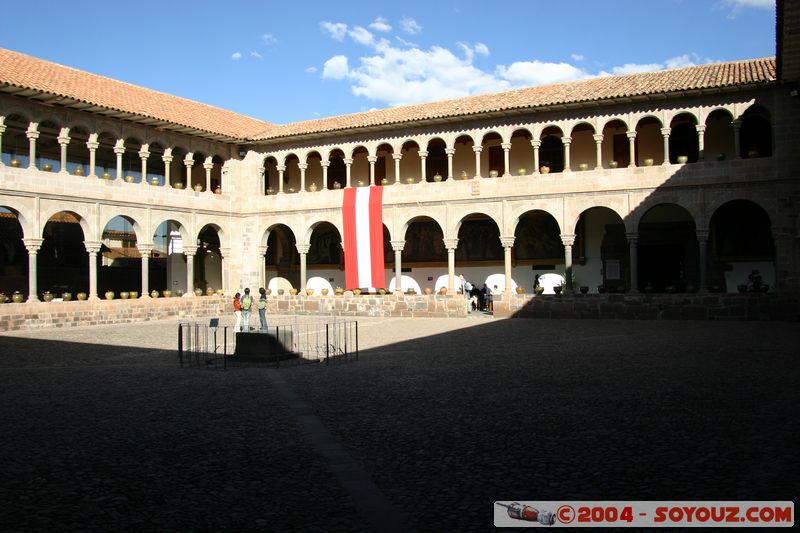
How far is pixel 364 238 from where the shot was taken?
28234 mm

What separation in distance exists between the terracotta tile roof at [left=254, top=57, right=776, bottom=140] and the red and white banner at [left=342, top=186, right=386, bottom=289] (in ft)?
10.1

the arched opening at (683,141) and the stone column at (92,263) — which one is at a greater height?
the arched opening at (683,141)

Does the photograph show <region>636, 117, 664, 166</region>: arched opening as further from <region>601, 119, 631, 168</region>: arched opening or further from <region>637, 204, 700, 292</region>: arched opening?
<region>637, 204, 700, 292</region>: arched opening

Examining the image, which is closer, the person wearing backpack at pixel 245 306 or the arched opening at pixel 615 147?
the person wearing backpack at pixel 245 306

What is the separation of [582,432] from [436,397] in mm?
2569

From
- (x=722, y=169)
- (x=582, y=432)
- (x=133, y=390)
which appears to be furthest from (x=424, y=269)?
(x=582, y=432)

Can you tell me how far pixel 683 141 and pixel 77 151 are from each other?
2506 centimetres

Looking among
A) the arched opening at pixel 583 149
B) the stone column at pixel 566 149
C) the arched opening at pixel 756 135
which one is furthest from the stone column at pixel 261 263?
the arched opening at pixel 756 135

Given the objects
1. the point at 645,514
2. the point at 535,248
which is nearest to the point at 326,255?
the point at 535,248

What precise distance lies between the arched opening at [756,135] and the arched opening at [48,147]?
83.4ft

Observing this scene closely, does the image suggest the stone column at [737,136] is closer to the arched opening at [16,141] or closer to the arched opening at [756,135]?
the arched opening at [756,135]

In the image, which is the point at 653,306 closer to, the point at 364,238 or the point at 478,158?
the point at 478,158

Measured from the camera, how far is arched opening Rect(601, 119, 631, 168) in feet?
86.0

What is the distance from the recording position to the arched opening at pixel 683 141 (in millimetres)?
25281
